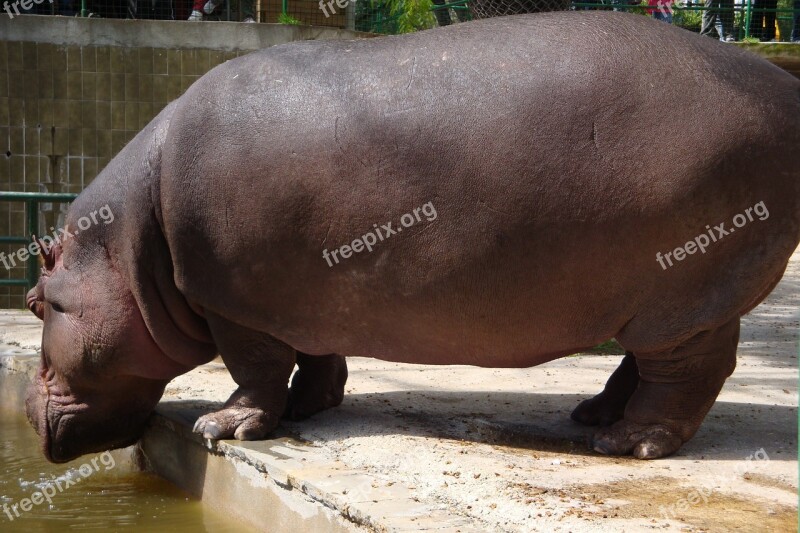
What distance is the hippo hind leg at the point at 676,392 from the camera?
4.53m

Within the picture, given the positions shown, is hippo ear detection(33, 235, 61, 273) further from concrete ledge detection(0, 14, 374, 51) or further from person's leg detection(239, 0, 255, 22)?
person's leg detection(239, 0, 255, 22)

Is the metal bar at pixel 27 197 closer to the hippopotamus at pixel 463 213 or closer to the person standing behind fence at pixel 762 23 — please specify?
the hippopotamus at pixel 463 213

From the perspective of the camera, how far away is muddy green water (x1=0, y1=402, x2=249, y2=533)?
488 centimetres

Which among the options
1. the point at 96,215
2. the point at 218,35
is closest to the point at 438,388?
the point at 96,215

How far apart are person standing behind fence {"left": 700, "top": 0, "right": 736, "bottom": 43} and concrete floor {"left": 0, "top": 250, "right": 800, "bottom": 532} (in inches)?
321

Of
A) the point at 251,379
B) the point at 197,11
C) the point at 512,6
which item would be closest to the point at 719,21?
the point at 197,11

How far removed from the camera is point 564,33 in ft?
14.8

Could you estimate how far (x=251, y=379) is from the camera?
A: 506 cm

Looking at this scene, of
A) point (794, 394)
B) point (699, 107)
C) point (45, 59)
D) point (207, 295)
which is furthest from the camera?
point (45, 59)

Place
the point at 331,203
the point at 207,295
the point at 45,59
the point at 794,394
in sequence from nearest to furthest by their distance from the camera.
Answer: the point at 331,203, the point at 207,295, the point at 794,394, the point at 45,59

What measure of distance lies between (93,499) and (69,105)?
8.57m

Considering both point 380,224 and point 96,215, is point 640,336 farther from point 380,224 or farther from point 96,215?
point 96,215

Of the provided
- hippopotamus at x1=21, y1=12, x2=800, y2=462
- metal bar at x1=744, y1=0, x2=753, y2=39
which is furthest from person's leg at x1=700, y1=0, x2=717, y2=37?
hippopotamus at x1=21, y1=12, x2=800, y2=462

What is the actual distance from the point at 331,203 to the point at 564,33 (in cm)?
127
